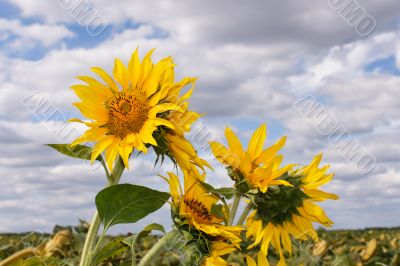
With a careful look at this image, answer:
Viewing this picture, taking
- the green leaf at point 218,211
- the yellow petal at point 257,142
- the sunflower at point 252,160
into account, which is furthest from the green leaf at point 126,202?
the yellow petal at point 257,142

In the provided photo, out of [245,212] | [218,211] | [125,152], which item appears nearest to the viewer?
[125,152]

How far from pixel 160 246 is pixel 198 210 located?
10.3 inches

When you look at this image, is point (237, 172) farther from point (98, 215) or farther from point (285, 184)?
point (98, 215)

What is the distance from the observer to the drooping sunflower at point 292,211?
2.72 m

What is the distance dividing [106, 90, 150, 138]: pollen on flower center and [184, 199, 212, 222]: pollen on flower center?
1.38 ft

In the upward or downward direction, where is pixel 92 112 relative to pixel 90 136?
upward

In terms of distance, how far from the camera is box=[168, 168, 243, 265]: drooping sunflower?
8.02 feet

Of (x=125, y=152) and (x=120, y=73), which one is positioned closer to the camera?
(x=125, y=152)

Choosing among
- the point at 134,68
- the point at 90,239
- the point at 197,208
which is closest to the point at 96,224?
the point at 90,239

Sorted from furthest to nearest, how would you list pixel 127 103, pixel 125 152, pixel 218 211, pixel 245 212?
pixel 245 212 → pixel 218 211 → pixel 127 103 → pixel 125 152

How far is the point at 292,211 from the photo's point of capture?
9.11 feet

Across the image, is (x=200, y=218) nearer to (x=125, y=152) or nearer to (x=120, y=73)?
(x=125, y=152)

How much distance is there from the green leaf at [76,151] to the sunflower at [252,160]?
58cm

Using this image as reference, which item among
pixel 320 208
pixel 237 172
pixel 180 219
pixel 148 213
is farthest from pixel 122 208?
pixel 320 208
